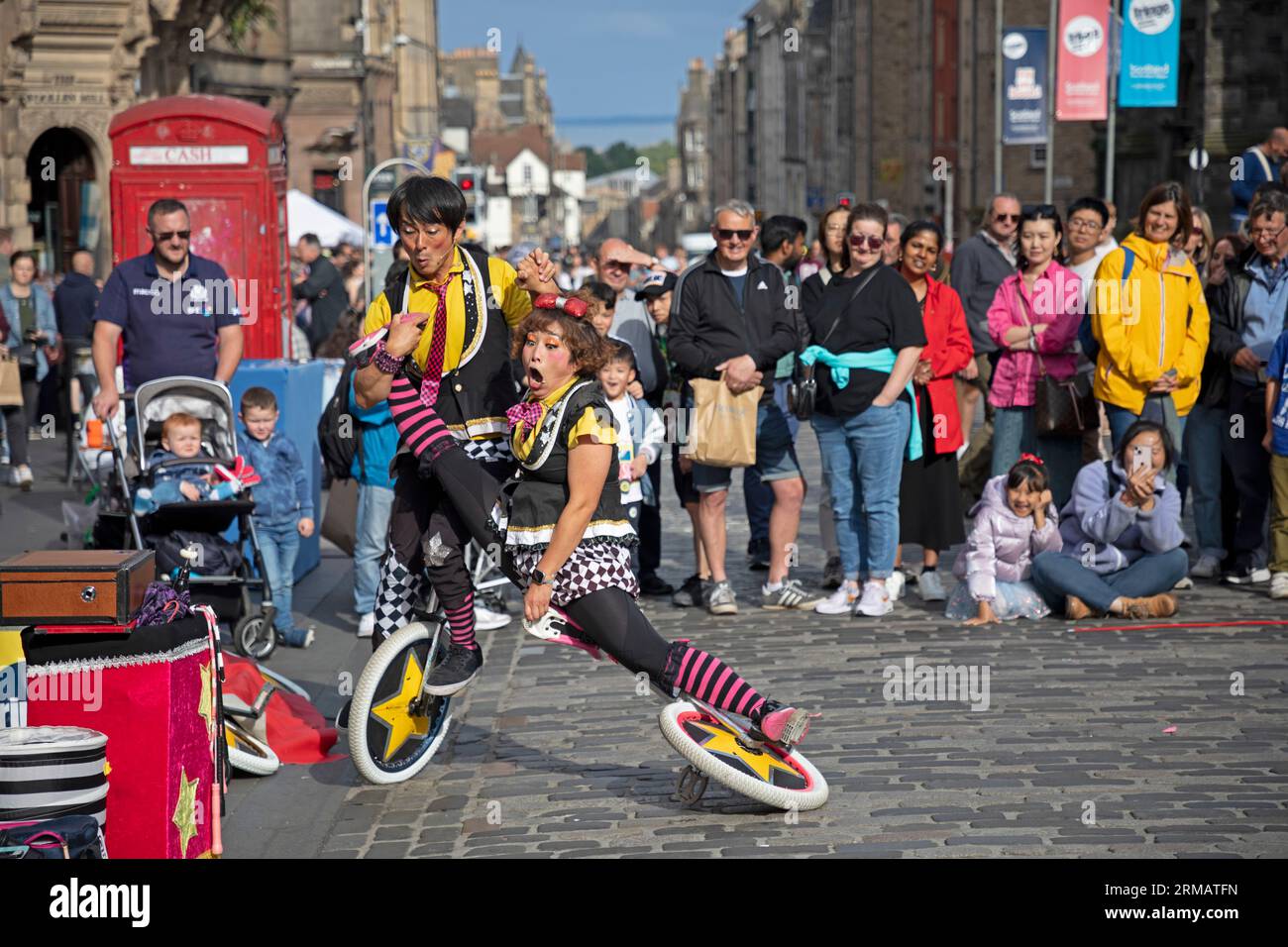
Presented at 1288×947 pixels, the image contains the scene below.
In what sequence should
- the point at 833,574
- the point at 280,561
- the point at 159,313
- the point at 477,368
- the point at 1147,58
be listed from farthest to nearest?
the point at 1147,58 → the point at 833,574 → the point at 159,313 → the point at 280,561 → the point at 477,368

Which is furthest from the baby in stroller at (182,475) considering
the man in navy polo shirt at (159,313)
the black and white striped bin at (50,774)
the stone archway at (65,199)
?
the stone archway at (65,199)

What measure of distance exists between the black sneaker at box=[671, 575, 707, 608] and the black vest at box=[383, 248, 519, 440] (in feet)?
13.8

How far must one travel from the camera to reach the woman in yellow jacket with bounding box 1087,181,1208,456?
413 inches

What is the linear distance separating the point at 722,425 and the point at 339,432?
2113 millimetres

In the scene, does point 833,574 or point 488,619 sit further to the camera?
point 833,574

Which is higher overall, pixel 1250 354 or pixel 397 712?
pixel 1250 354

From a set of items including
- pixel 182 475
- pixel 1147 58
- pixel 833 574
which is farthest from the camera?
pixel 1147 58

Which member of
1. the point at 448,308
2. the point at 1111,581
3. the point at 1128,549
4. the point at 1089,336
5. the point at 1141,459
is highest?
the point at 448,308

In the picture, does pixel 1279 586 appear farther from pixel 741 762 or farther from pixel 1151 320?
pixel 741 762

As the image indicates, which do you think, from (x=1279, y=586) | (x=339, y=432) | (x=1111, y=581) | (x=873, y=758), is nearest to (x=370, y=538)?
(x=339, y=432)

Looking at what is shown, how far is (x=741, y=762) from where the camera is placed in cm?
636

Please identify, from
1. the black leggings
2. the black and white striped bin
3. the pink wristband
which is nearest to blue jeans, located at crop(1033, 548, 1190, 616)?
the black leggings

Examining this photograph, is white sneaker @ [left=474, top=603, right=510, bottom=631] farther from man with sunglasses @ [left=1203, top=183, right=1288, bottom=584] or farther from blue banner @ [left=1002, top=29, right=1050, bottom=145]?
blue banner @ [left=1002, top=29, right=1050, bottom=145]
